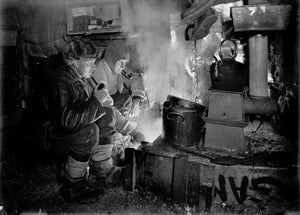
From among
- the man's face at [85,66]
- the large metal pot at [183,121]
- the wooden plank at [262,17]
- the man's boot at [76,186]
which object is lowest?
the man's boot at [76,186]

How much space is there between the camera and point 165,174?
186 inches

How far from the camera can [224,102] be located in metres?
5.11

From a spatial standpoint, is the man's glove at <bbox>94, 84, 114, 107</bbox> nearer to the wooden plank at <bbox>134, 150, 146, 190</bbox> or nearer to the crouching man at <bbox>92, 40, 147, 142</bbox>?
the crouching man at <bbox>92, 40, 147, 142</bbox>

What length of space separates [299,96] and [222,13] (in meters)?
Answer: 2.67

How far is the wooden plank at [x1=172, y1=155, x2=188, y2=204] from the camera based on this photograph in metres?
4.54

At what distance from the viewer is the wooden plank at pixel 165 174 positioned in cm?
467

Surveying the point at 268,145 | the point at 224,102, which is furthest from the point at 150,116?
the point at 268,145

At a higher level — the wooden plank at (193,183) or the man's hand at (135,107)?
the man's hand at (135,107)

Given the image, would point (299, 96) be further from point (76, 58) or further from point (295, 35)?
point (76, 58)

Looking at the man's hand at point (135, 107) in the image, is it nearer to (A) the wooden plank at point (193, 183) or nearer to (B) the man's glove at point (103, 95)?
(B) the man's glove at point (103, 95)

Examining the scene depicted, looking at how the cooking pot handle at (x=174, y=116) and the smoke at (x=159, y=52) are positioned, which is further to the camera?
the smoke at (x=159, y=52)

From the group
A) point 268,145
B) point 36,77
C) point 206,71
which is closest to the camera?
point 268,145

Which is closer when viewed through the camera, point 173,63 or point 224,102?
point 224,102

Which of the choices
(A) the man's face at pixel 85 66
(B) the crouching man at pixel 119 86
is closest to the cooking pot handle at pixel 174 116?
(B) the crouching man at pixel 119 86
